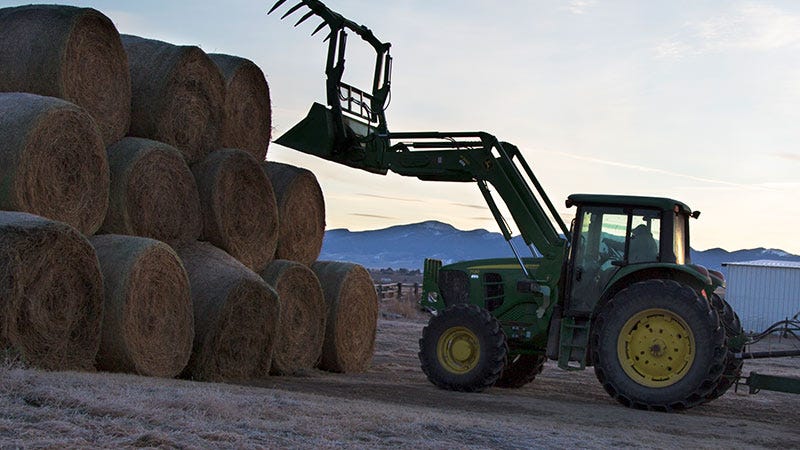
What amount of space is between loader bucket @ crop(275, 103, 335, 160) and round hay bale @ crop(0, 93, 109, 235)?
12.0 ft

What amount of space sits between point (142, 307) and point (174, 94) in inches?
109

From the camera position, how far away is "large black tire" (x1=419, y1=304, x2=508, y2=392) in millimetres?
11781

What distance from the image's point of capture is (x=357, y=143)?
13.6 m

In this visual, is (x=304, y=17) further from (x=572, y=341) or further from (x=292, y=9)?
(x=572, y=341)

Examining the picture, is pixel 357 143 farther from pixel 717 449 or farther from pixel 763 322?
pixel 763 322

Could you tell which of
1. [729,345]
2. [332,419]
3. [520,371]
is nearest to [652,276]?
[729,345]

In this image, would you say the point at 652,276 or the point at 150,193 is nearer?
the point at 150,193

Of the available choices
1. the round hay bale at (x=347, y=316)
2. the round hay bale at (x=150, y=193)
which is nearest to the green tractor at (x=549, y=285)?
the round hay bale at (x=347, y=316)

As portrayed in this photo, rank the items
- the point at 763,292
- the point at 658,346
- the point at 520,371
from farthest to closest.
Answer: the point at 763,292, the point at 520,371, the point at 658,346

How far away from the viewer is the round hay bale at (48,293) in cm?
842

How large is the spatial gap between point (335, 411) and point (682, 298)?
14.6 ft

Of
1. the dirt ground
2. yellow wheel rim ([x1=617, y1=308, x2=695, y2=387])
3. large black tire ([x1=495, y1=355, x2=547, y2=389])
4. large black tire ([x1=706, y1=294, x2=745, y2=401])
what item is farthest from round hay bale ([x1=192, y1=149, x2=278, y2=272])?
large black tire ([x1=706, y1=294, x2=745, y2=401])

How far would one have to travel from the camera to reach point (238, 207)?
Answer: 39.6 feet

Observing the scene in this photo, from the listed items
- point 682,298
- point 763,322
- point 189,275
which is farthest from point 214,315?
point 763,322
